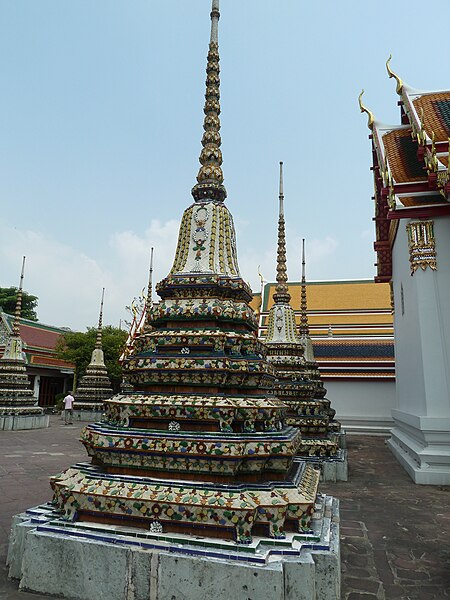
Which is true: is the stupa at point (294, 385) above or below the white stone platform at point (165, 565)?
above

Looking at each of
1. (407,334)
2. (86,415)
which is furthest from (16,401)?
(407,334)

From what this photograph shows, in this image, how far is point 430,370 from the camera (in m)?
9.71

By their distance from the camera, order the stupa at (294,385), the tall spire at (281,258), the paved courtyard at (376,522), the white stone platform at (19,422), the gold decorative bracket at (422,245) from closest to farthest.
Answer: the paved courtyard at (376,522)
the stupa at (294,385)
the gold decorative bracket at (422,245)
the tall spire at (281,258)
the white stone platform at (19,422)

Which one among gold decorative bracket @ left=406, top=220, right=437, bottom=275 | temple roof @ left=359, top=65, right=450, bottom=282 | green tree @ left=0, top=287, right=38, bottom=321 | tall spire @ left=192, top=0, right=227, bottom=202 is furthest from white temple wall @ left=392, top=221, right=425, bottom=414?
green tree @ left=0, top=287, right=38, bottom=321

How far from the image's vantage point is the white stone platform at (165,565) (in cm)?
331

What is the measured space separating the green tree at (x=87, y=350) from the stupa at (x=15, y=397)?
1030 cm

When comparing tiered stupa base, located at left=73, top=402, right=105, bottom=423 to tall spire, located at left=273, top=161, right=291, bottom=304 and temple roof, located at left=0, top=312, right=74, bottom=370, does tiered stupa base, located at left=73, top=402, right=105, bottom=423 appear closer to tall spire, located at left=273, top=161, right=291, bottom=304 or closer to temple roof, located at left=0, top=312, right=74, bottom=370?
temple roof, located at left=0, top=312, right=74, bottom=370

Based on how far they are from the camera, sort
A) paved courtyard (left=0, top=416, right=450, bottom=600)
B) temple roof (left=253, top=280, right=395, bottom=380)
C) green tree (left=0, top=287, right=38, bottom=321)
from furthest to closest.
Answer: green tree (left=0, top=287, right=38, bottom=321), temple roof (left=253, top=280, right=395, bottom=380), paved courtyard (left=0, top=416, right=450, bottom=600)

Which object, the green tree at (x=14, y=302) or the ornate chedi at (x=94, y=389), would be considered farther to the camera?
the green tree at (x=14, y=302)

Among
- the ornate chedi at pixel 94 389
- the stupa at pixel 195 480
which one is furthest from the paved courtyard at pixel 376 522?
the ornate chedi at pixel 94 389

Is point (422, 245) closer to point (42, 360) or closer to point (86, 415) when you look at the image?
point (86, 415)

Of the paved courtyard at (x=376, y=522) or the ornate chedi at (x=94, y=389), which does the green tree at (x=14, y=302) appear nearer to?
the ornate chedi at (x=94, y=389)

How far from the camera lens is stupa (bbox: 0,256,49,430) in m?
18.4

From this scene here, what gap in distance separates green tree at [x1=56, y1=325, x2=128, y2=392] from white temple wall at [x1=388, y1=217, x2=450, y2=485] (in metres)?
22.4
